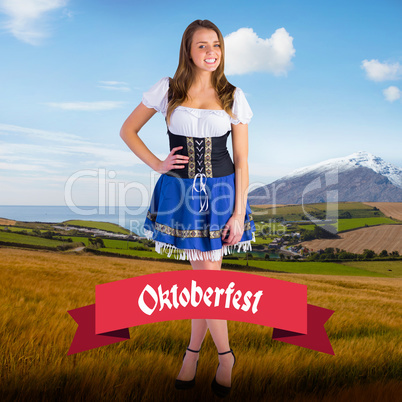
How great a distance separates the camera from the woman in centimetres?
276

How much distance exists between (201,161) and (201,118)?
315 mm

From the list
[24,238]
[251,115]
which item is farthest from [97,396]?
[24,238]

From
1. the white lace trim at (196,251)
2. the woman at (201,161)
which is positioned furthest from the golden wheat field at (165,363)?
the white lace trim at (196,251)

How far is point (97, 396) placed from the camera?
2.57 m

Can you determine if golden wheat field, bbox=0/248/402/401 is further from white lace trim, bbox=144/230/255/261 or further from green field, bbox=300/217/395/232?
green field, bbox=300/217/395/232

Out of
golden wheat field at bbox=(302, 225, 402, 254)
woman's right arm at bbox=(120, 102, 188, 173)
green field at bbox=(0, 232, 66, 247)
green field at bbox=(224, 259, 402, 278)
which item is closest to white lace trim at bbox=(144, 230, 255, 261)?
woman's right arm at bbox=(120, 102, 188, 173)

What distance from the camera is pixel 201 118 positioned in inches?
109

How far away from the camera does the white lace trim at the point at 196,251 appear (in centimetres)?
280

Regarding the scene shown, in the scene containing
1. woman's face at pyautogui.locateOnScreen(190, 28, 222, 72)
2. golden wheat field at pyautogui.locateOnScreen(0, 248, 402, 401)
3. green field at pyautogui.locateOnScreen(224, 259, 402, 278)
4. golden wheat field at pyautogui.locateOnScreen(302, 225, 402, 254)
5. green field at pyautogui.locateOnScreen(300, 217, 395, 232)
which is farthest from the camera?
green field at pyautogui.locateOnScreen(300, 217, 395, 232)

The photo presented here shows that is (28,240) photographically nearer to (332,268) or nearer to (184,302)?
(184,302)

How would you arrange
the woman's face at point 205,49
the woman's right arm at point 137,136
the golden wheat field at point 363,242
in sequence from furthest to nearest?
the golden wheat field at point 363,242
the woman's right arm at point 137,136
the woman's face at point 205,49

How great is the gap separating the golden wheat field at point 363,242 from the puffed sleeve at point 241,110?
10290 mm

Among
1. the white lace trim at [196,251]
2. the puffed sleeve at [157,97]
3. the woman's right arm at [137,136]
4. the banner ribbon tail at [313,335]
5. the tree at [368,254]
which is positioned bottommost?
the tree at [368,254]

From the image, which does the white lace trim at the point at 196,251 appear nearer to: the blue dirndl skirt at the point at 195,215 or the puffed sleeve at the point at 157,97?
the blue dirndl skirt at the point at 195,215
